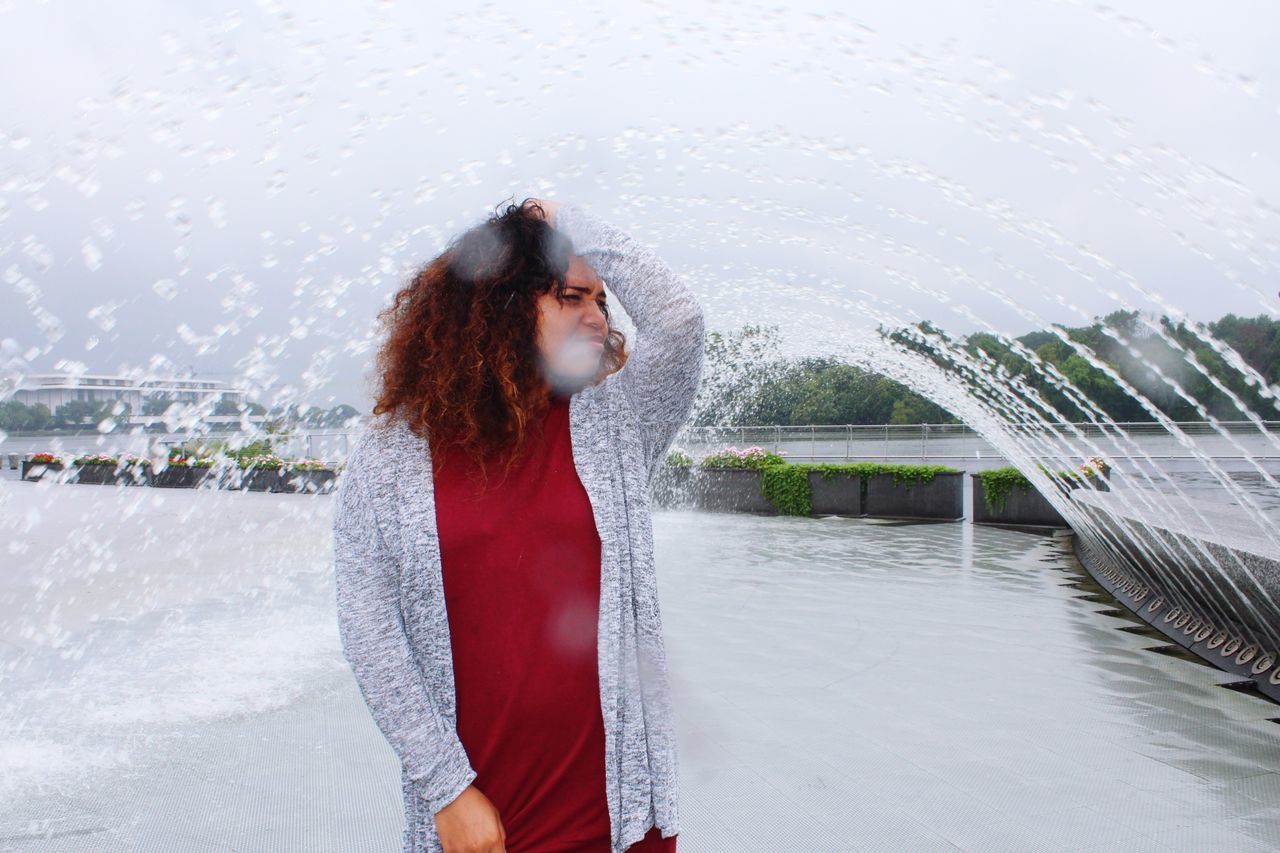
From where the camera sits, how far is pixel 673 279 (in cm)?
189

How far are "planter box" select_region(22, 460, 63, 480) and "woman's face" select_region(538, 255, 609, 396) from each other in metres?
34.2

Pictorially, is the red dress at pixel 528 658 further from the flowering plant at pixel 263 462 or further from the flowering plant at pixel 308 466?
the flowering plant at pixel 263 462

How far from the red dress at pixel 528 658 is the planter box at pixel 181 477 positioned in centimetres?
2859

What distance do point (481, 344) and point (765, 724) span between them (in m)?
3.44

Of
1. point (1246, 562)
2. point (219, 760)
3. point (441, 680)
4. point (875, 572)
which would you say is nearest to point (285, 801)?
point (219, 760)

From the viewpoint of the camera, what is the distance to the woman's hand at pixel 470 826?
1544 mm

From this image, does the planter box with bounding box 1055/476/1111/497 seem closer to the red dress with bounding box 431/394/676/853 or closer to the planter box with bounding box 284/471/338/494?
the red dress with bounding box 431/394/676/853

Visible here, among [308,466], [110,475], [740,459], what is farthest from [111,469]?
[740,459]

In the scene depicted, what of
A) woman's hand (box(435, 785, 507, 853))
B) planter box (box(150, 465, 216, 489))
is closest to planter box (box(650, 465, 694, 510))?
planter box (box(150, 465, 216, 489))

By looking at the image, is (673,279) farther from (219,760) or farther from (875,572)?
(875,572)

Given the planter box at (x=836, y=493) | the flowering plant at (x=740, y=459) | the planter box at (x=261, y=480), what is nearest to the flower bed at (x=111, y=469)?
the planter box at (x=261, y=480)

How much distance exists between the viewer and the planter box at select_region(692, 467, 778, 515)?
17719 millimetres

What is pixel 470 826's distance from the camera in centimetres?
155

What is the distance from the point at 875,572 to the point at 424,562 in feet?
28.9
